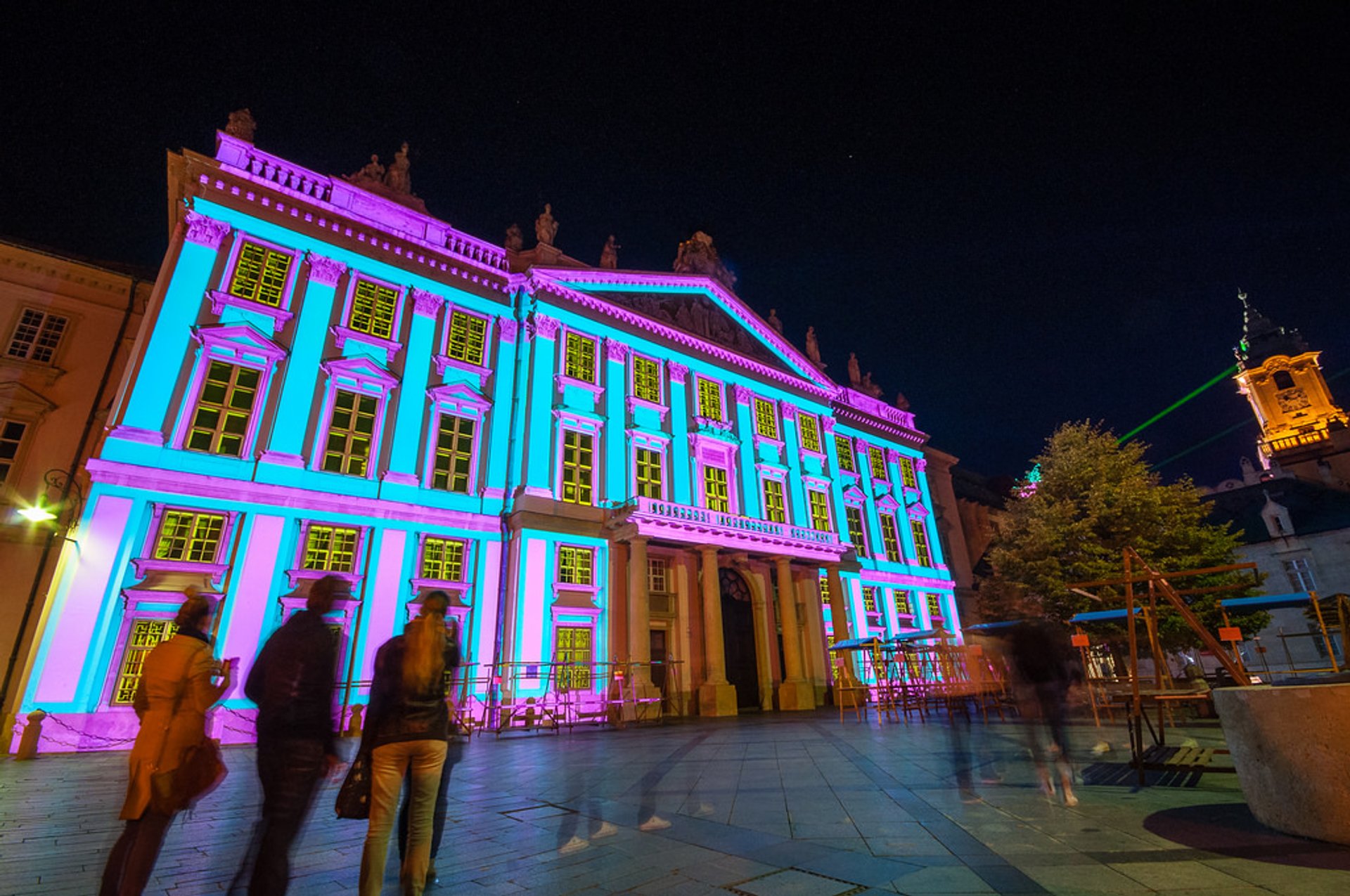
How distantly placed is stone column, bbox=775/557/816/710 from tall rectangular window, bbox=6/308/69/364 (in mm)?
25657

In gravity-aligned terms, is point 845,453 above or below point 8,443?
above

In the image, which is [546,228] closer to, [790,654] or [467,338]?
[467,338]

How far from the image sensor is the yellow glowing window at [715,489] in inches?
987

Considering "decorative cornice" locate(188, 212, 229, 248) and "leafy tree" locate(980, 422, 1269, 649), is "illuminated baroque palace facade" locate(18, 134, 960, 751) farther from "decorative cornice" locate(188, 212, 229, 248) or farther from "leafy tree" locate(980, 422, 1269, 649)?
"leafy tree" locate(980, 422, 1269, 649)

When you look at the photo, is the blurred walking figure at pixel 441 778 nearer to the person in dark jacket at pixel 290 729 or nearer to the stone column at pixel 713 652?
the person in dark jacket at pixel 290 729

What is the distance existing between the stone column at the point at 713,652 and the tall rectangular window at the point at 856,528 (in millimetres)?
11889

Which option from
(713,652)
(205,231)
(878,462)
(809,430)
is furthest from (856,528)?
(205,231)

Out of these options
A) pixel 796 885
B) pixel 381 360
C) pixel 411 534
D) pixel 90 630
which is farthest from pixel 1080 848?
pixel 381 360

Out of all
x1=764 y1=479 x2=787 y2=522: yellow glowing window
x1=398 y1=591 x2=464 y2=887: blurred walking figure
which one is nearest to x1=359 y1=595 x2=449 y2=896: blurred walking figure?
x1=398 y1=591 x2=464 y2=887: blurred walking figure

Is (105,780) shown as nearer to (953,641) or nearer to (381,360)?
(381,360)

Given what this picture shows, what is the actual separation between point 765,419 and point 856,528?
8063 mm

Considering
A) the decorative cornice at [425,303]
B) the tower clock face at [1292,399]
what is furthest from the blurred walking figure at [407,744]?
the tower clock face at [1292,399]

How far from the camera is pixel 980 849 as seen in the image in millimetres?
4324

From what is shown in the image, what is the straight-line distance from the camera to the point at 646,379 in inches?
1021
